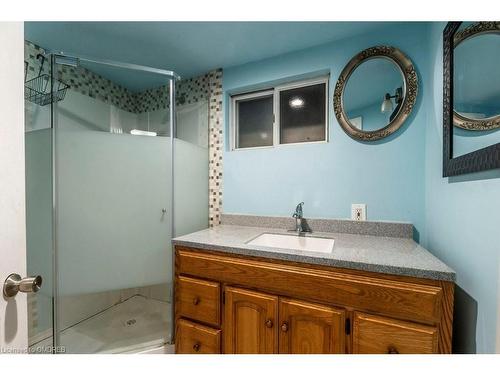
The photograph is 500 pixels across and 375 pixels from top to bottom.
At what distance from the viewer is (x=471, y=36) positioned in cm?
70

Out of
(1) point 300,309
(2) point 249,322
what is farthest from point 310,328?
(2) point 249,322

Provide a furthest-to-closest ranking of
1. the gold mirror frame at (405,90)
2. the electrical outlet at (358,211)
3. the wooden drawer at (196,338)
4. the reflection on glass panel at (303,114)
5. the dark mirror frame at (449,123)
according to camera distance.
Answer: the reflection on glass panel at (303,114) → the electrical outlet at (358,211) → the gold mirror frame at (405,90) → the wooden drawer at (196,338) → the dark mirror frame at (449,123)

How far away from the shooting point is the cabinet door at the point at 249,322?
3.05ft

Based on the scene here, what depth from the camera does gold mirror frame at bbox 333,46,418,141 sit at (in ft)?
3.75

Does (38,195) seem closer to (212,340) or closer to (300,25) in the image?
(212,340)

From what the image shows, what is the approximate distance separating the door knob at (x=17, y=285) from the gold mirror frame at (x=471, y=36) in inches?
50.5

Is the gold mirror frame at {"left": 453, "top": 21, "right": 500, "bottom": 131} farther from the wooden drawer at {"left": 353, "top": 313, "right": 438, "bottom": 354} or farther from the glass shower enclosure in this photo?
the glass shower enclosure

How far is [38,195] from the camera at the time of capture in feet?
4.00

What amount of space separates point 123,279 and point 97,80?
5.24 feet

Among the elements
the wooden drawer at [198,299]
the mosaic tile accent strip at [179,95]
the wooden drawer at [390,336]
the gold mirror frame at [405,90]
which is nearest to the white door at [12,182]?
the wooden drawer at [198,299]

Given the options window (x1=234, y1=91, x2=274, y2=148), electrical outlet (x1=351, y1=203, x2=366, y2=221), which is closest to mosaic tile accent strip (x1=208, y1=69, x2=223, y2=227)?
window (x1=234, y1=91, x2=274, y2=148)

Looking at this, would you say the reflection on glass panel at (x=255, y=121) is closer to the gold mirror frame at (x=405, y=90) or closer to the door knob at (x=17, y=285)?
the gold mirror frame at (x=405, y=90)

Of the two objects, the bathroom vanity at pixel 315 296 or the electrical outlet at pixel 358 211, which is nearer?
the bathroom vanity at pixel 315 296

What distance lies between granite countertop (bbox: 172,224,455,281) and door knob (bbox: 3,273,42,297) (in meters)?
0.63
